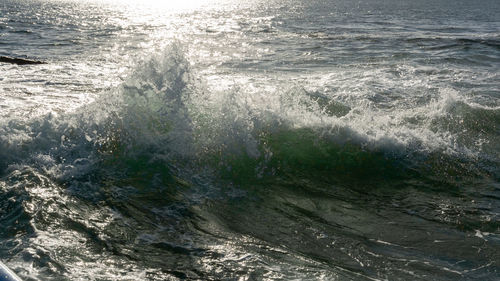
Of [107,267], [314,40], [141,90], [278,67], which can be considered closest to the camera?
[107,267]

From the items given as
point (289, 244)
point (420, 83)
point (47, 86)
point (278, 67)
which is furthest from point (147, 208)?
point (278, 67)

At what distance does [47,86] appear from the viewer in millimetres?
11383

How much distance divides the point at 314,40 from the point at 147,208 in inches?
810

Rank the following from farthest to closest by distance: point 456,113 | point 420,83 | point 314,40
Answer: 1. point 314,40
2. point 420,83
3. point 456,113

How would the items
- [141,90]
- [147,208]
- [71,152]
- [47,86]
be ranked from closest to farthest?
[147,208] → [71,152] → [141,90] → [47,86]

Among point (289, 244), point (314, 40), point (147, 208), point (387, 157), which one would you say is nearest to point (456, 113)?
point (387, 157)

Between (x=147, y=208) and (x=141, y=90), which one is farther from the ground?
(x=141, y=90)

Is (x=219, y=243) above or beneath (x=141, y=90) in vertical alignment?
beneath

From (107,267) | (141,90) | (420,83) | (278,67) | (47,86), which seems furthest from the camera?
(278,67)

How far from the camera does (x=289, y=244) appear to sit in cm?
430

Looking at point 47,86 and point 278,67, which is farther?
point 278,67

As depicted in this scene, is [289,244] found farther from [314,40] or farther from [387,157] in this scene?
[314,40]

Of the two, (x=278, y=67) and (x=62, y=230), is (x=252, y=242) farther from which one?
(x=278, y=67)

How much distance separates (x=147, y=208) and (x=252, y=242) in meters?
1.36
